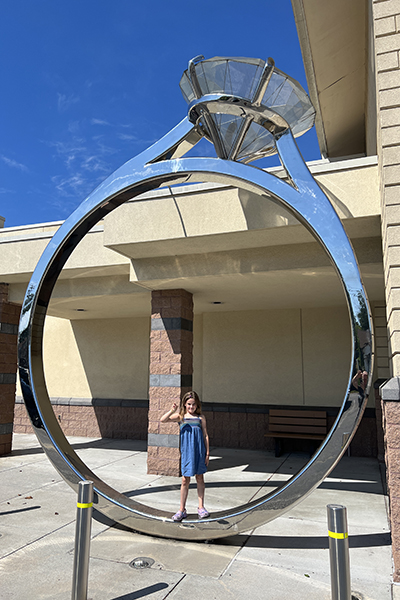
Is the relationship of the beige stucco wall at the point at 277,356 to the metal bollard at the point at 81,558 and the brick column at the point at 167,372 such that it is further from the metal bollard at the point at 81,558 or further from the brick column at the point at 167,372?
the metal bollard at the point at 81,558

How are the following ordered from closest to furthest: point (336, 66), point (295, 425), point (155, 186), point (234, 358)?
1. point (155, 186)
2. point (336, 66)
3. point (295, 425)
4. point (234, 358)

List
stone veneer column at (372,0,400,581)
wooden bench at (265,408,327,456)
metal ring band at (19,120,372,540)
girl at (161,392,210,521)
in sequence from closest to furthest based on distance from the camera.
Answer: stone veneer column at (372,0,400,581) → metal ring band at (19,120,372,540) → girl at (161,392,210,521) → wooden bench at (265,408,327,456)

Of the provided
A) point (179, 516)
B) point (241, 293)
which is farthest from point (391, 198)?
point (241, 293)

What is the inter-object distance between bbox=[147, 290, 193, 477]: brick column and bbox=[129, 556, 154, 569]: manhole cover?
12.7 feet

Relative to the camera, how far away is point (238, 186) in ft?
17.9

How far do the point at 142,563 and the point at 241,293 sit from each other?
19.7 ft

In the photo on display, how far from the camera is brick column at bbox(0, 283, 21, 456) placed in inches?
414

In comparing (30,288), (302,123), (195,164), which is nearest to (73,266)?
(30,288)

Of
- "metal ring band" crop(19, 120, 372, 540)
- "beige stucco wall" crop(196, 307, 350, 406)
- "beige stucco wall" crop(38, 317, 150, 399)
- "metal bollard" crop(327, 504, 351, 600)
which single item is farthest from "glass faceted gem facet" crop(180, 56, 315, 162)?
"beige stucco wall" crop(38, 317, 150, 399)

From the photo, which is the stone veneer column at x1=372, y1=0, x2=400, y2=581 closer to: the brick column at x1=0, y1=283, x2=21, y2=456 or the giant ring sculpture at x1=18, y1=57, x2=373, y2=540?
the giant ring sculpture at x1=18, y1=57, x2=373, y2=540

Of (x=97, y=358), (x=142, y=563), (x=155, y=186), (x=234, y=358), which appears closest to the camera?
(x=142, y=563)

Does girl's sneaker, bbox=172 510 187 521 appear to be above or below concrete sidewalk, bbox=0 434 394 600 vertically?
above

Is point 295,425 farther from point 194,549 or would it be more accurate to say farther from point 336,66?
point 336,66

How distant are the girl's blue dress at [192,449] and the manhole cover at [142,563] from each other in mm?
1050
